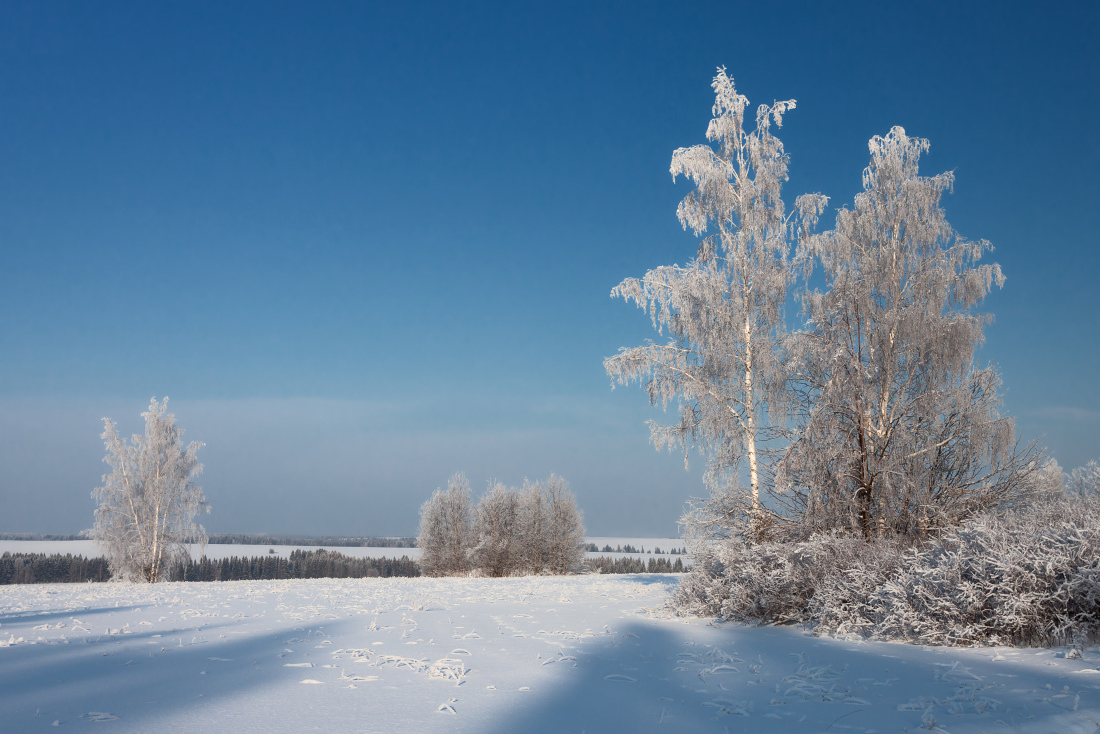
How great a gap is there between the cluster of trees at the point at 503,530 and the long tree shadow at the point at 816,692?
3364 cm

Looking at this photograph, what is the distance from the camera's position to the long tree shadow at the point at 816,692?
9.74ft

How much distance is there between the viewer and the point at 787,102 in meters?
12.1

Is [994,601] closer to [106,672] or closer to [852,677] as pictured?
[852,677]

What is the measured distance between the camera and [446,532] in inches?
1510

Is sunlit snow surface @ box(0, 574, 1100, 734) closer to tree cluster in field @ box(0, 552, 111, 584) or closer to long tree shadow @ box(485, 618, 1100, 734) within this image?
long tree shadow @ box(485, 618, 1100, 734)

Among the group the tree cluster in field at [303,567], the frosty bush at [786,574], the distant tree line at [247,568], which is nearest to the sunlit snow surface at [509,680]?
the frosty bush at [786,574]

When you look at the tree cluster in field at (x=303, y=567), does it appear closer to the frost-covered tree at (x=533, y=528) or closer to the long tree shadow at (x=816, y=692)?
the frost-covered tree at (x=533, y=528)

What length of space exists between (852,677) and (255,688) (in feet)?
13.2

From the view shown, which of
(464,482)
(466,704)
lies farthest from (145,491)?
(466,704)

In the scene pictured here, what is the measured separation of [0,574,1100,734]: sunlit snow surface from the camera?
3004 millimetres

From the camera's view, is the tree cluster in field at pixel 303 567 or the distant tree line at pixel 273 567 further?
the tree cluster in field at pixel 303 567

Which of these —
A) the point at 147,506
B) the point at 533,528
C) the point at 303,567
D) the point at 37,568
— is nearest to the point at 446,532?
the point at 533,528

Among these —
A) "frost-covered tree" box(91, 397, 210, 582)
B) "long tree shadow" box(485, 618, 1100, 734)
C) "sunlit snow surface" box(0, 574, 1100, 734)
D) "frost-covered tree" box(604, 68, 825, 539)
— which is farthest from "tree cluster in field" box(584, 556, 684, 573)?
"long tree shadow" box(485, 618, 1100, 734)

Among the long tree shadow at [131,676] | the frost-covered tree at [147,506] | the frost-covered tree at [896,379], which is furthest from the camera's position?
the frost-covered tree at [147,506]
